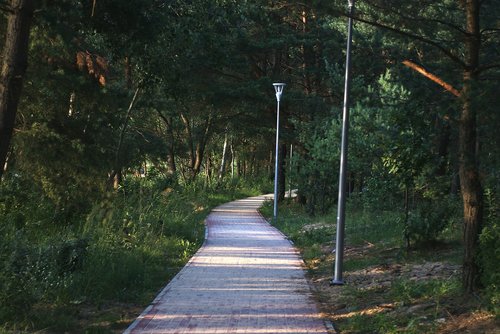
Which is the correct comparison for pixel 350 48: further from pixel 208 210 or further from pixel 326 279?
pixel 208 210

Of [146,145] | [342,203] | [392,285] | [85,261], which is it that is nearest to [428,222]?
[342,203]

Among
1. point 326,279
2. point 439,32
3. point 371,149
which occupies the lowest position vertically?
point 326,279

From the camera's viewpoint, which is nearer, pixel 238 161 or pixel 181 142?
pixel 181 142

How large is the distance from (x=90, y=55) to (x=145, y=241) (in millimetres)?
4280

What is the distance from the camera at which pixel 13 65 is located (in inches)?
277

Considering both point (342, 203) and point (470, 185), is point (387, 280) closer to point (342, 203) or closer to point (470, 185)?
point (342, 203)

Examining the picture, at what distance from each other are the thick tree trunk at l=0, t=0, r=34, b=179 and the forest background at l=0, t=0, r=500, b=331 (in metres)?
0.02

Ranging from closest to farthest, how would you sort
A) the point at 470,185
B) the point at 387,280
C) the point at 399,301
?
the point at 470,185 < the point at 399,301 < the point at 387,280

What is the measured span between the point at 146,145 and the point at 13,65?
16.4m

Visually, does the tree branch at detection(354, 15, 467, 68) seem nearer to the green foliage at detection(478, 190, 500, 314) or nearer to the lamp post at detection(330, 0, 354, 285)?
the green foliage at detection(478, 190, 500, 314)

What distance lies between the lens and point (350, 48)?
10.5 m

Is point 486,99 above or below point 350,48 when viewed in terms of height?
below

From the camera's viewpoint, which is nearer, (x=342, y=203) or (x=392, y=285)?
(x=392, y=285)

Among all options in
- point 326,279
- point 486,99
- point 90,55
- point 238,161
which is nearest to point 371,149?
point 326,279
